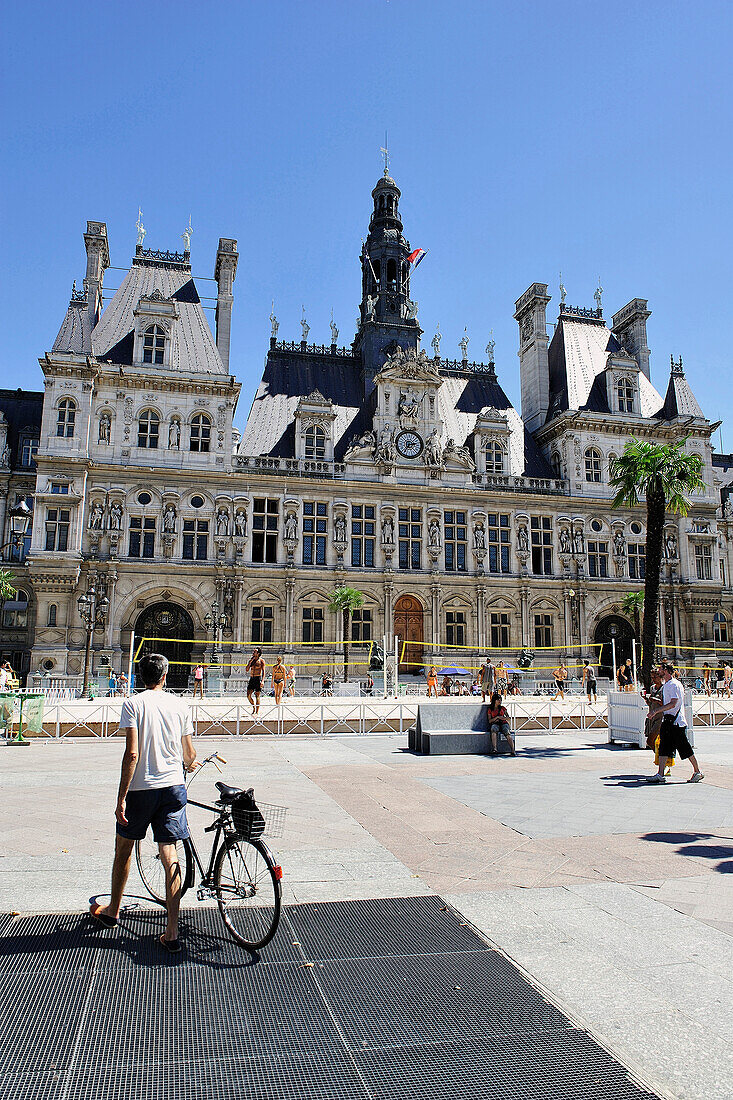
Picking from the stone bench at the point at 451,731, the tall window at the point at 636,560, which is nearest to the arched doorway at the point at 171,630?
the stone bench at the point at 451,731

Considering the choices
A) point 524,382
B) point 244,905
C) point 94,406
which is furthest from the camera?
point 524,382

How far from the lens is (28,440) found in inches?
2035

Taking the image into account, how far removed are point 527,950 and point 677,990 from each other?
118cm

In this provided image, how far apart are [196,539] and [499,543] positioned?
19.4m

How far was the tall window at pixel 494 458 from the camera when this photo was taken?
49875 mm

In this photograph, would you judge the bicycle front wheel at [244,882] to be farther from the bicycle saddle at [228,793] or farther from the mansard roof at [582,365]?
the mansard roof at [582,365]

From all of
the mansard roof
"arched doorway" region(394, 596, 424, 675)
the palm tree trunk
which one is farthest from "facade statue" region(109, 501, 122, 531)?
the mansard roof

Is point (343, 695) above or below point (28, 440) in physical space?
below

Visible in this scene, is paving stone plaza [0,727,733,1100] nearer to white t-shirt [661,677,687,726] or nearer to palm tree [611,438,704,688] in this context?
white t-shirt [661,677,687,726]

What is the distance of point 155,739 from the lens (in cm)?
631

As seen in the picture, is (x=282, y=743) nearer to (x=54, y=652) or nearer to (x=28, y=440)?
(x=54, y=652)

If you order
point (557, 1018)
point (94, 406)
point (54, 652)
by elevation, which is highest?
point (94, 406)

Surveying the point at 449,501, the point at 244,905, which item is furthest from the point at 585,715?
the point at 449,501

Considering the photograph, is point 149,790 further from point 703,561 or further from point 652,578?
point 703,561
